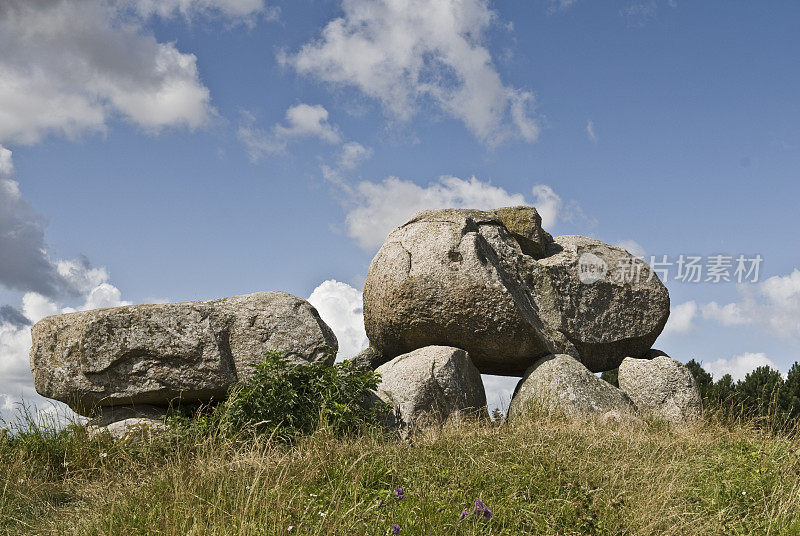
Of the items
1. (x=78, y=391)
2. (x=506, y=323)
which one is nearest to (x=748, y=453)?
(x=506, y=323)

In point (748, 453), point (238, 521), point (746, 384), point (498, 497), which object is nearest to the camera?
point (238, 521)

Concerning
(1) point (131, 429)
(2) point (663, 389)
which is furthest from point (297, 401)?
(2) point (663, 389)

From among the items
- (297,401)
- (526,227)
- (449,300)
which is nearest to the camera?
(297,401)

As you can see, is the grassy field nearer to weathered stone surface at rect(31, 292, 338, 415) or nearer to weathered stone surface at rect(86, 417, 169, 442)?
weathered stone surface at rect(86, 417, 169, 442)

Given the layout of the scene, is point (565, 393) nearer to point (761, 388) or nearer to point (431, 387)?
point (431, 387)

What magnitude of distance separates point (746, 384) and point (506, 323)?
856 cm

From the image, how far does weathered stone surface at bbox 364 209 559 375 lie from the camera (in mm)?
11625

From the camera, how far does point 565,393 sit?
1145 centimetres

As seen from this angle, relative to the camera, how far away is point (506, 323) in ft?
38.5

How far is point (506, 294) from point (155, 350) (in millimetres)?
5754

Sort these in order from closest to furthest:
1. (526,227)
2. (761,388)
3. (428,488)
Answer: (428,488)
(526,227)
(761,388)

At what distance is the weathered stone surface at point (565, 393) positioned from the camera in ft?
36.9

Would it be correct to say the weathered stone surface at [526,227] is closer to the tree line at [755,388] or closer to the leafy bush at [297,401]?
the tree line at [755,388]

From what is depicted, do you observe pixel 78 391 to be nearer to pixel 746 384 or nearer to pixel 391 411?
pixel 391 411
